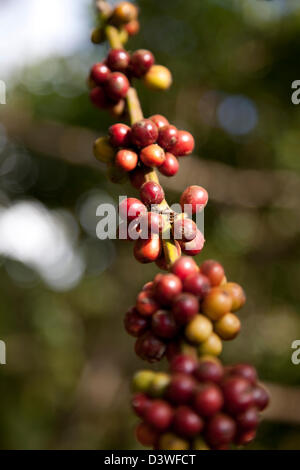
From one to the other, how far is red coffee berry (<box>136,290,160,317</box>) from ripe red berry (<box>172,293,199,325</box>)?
0.07 meters

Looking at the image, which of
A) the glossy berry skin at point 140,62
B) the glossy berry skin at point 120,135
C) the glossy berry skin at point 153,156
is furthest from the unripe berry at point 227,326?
the glossy berry skin at point 140,62

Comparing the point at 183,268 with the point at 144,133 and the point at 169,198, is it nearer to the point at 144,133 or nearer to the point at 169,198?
the point at 144,133

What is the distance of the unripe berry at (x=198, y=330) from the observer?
749 mm

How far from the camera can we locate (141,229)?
95 centimetres

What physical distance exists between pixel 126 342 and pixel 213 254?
4117 millimetres

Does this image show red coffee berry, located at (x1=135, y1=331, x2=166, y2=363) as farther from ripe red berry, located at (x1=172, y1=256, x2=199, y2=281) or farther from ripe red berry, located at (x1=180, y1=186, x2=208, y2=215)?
ripe red berry, located at (x1=180, y1=186, x2=208, y2=215)

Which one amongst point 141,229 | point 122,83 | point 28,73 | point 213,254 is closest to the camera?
point 141,229

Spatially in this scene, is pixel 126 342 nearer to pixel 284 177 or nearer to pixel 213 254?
pixel 213 254

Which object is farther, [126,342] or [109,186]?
[126,342]

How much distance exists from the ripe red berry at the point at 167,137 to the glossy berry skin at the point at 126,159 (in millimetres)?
81

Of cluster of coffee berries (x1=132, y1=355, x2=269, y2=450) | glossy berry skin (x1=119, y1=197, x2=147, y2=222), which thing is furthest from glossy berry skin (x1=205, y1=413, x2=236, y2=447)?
glossy berry skin (x1=119, y1=197, x2=147, y2=222)

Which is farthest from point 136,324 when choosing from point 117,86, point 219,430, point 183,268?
point 117,86

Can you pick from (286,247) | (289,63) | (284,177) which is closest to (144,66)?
(284,177)

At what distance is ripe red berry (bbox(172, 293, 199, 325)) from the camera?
2.49ft
